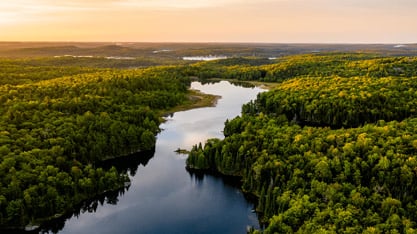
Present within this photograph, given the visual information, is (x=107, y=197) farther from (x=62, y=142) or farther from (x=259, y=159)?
(x=259, y=159)

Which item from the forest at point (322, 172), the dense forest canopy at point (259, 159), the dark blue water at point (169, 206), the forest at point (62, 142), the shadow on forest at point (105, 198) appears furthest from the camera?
the forest at point (62, 142)

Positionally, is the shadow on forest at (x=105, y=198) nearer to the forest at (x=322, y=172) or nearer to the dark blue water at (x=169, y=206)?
the dark blue water at (x=169, y=206)

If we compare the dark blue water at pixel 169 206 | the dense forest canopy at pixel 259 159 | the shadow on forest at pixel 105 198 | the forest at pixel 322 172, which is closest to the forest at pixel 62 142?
the dense forest canopy at pixel 259 159

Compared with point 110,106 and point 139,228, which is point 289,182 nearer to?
point 139,228

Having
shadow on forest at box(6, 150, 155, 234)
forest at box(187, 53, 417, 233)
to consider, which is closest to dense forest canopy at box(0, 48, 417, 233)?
forest at box(187, 53, 417, 233)

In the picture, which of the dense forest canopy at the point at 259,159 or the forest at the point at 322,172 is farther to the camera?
the dense forest canopy at the point at 259,159

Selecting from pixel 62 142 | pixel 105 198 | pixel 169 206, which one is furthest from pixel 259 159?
pixel 62 142
